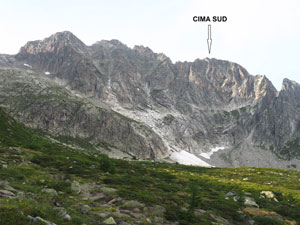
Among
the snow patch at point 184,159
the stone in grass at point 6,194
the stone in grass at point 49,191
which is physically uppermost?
the stone in grass at point 6,194

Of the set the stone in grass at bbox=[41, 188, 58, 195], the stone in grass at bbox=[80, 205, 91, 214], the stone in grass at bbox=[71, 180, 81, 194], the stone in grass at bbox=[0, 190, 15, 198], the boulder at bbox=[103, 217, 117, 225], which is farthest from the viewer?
the stone in grass at bbox=[71, 180, 81, 194]

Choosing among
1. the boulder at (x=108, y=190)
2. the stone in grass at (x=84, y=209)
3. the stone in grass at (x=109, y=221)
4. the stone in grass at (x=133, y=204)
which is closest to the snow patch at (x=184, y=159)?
the boulder at (x=108, y=190)

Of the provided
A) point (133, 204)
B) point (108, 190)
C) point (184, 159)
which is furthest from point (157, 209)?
point (184, 159)

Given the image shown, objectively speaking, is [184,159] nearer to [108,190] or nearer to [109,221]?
[108,190]

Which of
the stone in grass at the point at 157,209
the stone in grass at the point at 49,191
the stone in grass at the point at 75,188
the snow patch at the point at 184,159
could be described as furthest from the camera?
the snow patch at the point at 184,159

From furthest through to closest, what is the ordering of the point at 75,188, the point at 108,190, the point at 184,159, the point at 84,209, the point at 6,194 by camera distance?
the point at 184,159 → the point at 108,190 → the point at 75,188 → the point at 84,209 → the point at 6,194

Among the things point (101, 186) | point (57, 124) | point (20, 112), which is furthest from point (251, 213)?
point (20, 112)

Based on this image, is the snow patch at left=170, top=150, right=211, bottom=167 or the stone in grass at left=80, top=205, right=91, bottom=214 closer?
the stone in grass at left=80, top=205, right=91, bottom=214

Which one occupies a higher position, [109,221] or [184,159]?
[109,221]

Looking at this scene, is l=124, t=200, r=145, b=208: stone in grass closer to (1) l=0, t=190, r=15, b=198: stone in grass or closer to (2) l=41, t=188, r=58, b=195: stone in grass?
(2) l=41, t=188, r=58, b=195: stone in grass

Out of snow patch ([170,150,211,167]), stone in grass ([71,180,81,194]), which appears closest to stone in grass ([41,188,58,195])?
stone in grass ([71,180,81,194])

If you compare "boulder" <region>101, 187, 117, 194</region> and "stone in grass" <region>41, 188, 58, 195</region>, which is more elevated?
"stone in grass" <region>41, 188, 58, 195</region>

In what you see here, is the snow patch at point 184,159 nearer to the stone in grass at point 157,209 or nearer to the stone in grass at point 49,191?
the stone in grass at point 157,209

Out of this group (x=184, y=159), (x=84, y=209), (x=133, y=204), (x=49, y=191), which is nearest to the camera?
(x=84, y=209)
